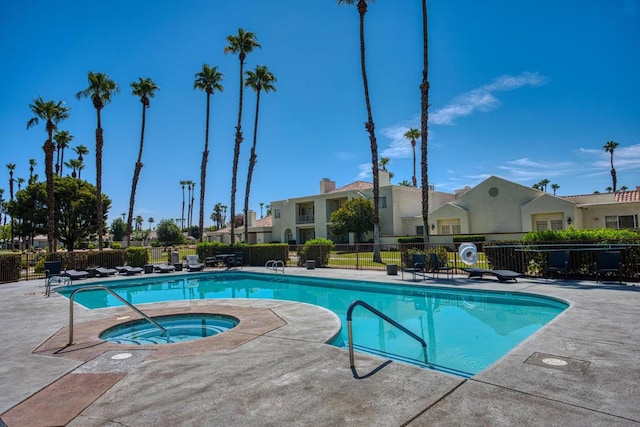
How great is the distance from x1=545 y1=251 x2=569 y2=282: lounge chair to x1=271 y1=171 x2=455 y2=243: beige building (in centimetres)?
2210

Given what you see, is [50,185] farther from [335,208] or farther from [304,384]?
[304,384]

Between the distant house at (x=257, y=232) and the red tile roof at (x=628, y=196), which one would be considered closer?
the red tile roof at (x=628, y=196)

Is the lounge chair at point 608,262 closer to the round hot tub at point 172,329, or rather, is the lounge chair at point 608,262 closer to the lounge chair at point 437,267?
the lounge chair at point 437,267

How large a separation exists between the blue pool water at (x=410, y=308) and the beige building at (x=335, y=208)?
68.9 feet

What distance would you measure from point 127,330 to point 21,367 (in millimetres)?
2874

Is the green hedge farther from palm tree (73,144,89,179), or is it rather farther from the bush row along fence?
palm tree (73,144,89,179)

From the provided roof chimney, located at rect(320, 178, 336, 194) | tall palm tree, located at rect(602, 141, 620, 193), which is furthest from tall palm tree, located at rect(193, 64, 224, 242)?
tall palm tree, located at rect(602, 141, 620, 193)

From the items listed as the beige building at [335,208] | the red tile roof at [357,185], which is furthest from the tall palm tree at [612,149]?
the red tile roof at [357,185]

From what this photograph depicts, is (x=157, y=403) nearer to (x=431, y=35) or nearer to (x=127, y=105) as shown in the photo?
(x=431, y=35)

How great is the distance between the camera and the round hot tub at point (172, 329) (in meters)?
7.46

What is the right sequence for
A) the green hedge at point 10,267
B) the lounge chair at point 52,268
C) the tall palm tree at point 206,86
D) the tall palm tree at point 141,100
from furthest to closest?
1. the tall palm tree at point 206,86
2. the tall palm tree at point 141,100
3. the green hedge at point 10,267
4. the lounge chair at point 52,268

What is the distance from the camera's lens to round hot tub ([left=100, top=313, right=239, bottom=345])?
24.5 ft

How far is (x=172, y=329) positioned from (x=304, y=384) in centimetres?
518

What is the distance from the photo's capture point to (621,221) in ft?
89.5
